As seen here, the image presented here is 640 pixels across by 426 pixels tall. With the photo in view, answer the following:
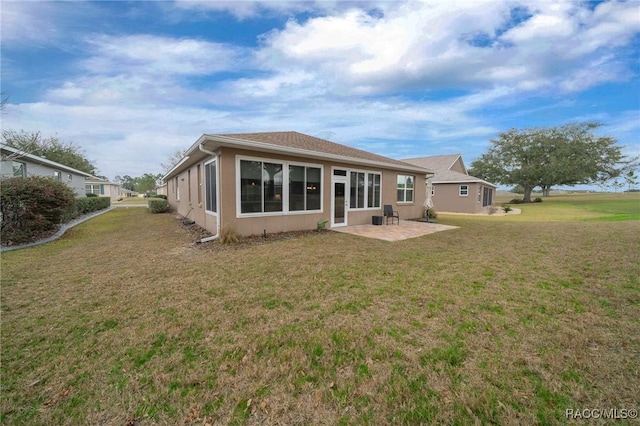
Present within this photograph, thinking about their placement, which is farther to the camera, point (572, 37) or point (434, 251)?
point (572, 37)

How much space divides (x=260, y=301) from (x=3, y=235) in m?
8.99

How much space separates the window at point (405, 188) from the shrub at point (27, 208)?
13.9m

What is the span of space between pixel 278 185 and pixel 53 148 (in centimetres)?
3848

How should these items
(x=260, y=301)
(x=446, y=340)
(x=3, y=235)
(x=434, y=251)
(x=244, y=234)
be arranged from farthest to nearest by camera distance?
(x=244, y=234)
(x=3, y=235)
(x=434, y=251)
(x=260, y=301)
(x=446, y=340)

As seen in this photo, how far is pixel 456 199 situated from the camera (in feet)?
70.5

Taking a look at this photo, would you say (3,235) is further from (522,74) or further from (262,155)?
A: (522,74)

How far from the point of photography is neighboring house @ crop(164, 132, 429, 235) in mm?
7574

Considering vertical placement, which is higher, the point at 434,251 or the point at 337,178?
the point at 337,178

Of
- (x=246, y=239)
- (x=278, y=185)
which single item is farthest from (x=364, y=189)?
(x=246, y=239)

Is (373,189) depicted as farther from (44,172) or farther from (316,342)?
(44,172)

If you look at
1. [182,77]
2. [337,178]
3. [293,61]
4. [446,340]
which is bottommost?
[446,340]

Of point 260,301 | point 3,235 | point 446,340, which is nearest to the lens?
point 446,340

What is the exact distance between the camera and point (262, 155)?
26.5 ft

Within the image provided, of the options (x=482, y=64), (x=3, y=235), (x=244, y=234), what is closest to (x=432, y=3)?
(x=482, y=64)
